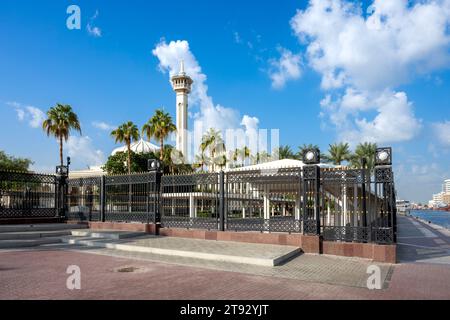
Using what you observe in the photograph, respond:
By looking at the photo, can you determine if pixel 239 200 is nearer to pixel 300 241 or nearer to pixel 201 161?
pixel 300 241

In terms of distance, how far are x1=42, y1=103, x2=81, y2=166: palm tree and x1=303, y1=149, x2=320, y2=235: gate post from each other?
96.3 feet

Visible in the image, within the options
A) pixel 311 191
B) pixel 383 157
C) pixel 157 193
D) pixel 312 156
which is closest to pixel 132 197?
Result: pixel 157 193

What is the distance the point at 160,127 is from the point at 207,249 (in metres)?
31.2

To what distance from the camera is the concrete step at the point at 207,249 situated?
1027cm

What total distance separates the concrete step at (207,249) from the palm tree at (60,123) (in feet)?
75.8

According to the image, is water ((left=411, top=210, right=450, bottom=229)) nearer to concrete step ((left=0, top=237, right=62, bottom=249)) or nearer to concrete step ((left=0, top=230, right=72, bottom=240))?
concrete step ((left=0, top=230, right=72, bottom=240))

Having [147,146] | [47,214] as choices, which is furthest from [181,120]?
[47,214]

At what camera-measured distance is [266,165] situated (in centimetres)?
1582

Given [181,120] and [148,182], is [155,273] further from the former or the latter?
[181,120]

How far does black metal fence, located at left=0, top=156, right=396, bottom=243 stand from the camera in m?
11.6

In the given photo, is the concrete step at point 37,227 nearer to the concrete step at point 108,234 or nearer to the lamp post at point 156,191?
the concrete step at point 108,234

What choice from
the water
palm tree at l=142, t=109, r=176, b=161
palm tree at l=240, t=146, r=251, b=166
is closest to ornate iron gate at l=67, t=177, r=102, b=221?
palm tree at l=142, t=109, r=176, b=161

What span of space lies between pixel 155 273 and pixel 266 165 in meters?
8.21

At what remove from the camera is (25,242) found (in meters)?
14.1
